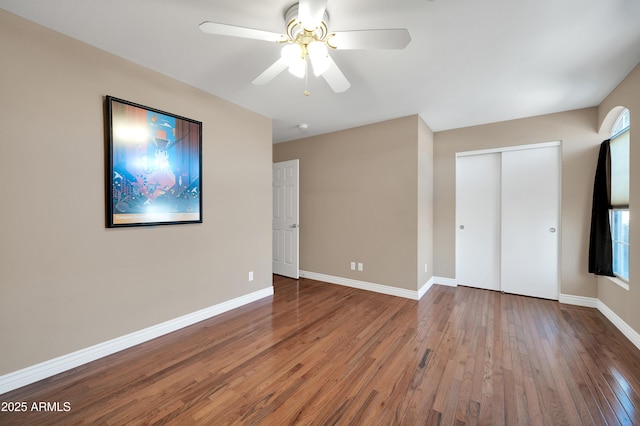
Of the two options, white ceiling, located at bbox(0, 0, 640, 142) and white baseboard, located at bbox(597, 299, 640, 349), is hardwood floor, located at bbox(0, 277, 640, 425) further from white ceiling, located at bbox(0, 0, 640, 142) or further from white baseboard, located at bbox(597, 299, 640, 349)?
white ceiling, located at bbox(0, 0, 640, 142)

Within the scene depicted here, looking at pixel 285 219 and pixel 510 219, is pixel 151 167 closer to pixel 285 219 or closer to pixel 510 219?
pixel 285 219

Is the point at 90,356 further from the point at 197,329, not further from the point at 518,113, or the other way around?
the point at 518,113

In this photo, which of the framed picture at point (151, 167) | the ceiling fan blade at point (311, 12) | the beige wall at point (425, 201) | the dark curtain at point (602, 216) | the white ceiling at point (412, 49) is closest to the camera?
the ceiling fan blade at point (311, 12)

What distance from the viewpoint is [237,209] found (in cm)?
326

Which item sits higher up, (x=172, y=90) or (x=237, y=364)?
(x=172, y=90)

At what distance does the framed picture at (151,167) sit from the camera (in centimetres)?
221

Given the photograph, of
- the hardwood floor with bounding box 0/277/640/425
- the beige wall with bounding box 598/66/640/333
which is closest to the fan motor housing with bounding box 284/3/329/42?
the hardwood floor with bounding box 0/277/640/425

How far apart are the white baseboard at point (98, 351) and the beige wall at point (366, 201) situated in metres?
1.89

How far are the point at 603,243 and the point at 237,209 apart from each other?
432cm

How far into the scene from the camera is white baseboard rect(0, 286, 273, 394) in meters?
1.77

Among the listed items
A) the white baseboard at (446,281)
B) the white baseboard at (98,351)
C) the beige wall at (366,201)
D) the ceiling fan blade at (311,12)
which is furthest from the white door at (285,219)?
the ceiling fan blade at (311,12)

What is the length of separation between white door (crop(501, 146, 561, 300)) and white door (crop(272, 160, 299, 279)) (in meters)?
3.17

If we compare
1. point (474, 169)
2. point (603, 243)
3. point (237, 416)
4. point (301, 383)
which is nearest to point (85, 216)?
point (237, 416)

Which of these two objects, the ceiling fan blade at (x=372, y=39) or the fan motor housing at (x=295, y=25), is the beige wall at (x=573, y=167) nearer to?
the ceiling fan blade at (x=372, y=39)
